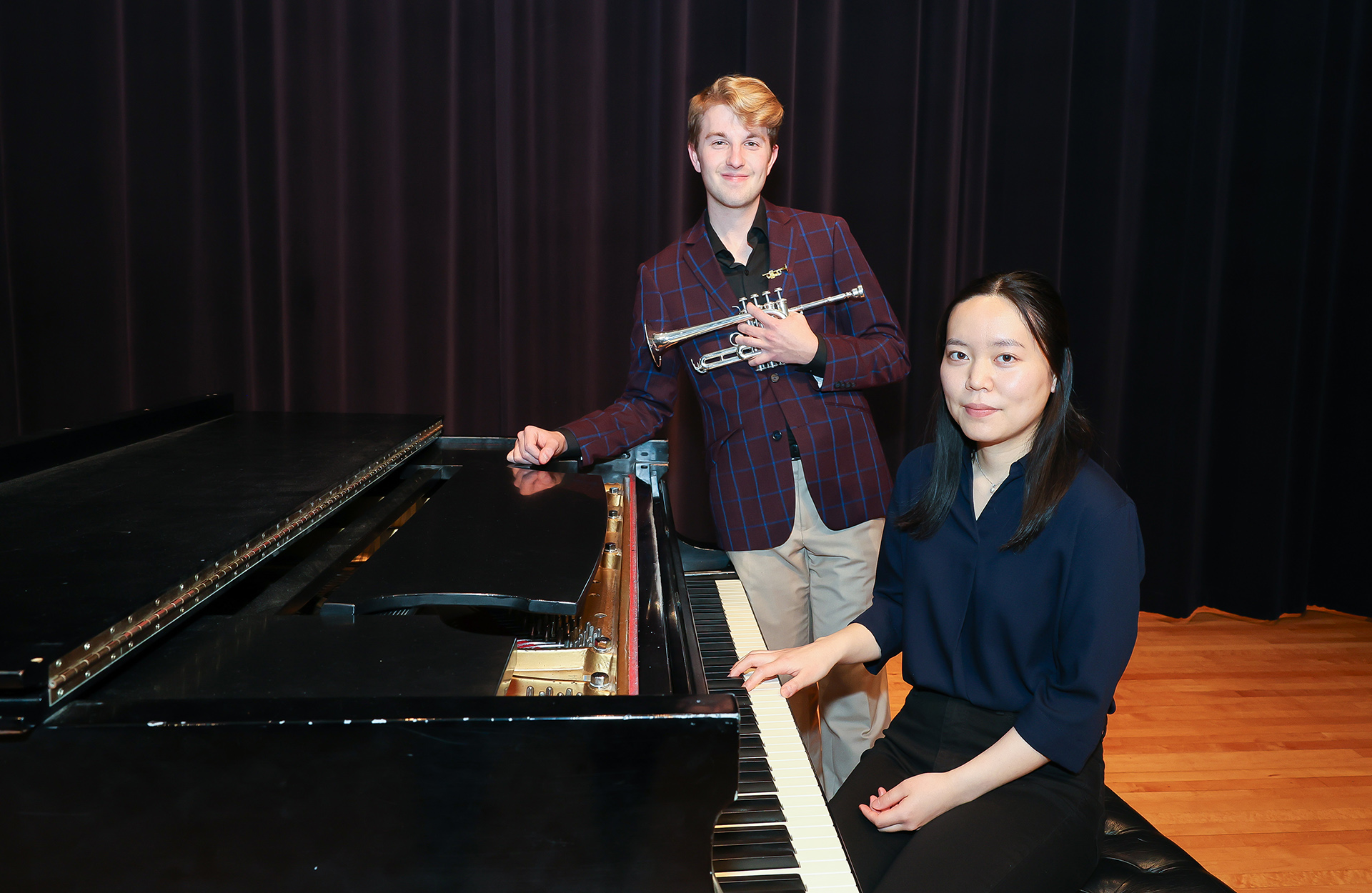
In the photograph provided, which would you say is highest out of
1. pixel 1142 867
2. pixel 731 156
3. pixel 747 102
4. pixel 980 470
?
pixel 747 102

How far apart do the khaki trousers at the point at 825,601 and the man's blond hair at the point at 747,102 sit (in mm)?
728

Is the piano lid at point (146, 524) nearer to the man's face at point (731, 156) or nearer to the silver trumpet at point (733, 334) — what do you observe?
the silver trumpet at point (733, 334)

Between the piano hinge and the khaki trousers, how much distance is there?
3.25 feet

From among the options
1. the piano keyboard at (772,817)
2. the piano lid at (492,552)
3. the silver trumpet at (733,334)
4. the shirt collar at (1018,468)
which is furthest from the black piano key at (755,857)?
the silver trumpet at (733,334)

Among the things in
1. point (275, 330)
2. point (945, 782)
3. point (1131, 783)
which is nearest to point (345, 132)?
point (275, 330)

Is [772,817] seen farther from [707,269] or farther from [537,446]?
[707,269]

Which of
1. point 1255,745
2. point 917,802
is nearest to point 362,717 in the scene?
point 917,802

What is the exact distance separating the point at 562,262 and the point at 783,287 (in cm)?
157

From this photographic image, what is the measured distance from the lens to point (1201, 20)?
11.1 feet

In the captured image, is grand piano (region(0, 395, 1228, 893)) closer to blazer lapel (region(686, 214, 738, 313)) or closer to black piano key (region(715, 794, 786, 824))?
black piano key (region(715, 794, 786, 824))

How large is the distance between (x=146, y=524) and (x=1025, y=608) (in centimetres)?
118

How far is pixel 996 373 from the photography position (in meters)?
1.31

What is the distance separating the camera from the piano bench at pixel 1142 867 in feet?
4.09

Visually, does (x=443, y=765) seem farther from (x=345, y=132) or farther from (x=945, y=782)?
(x=345, y=132)
